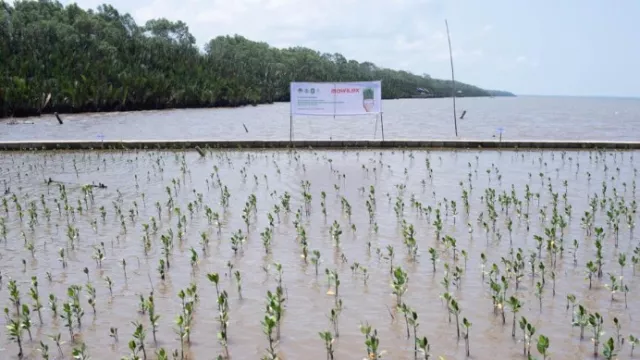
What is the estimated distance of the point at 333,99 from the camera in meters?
20.0

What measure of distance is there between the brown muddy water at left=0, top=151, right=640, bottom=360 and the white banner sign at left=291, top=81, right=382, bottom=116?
4.17 metres

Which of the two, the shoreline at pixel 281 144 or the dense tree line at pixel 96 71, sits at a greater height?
the dense tree line at pixel 96 71

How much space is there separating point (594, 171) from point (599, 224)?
22.7 feet

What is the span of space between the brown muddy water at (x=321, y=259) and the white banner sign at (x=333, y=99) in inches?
164

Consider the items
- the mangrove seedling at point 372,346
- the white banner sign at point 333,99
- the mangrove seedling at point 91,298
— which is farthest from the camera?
the white banner sign at point 333,99

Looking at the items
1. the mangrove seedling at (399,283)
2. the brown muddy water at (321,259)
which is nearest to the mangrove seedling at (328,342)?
the brown muddy water at (321,259)

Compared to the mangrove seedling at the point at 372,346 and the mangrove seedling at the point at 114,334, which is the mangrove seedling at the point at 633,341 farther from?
the mangrove seedling at the point at 114,334

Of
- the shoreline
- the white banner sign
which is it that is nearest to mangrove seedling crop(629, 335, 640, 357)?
the white banner sign

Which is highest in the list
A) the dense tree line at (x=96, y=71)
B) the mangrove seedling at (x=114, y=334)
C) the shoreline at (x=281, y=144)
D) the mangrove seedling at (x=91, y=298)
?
the dense tree line at (x=96, y=71)

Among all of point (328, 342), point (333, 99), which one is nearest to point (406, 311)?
point (328, 342)

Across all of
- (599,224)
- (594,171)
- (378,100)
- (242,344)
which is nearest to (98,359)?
(242,344)

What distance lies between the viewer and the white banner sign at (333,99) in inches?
784

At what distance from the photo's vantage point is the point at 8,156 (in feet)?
67.3

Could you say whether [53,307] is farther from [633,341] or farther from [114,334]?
[633,341]
